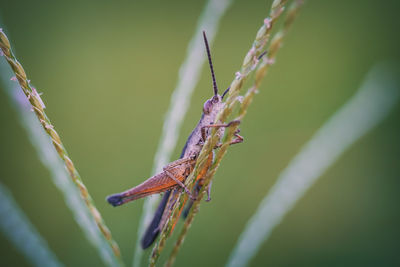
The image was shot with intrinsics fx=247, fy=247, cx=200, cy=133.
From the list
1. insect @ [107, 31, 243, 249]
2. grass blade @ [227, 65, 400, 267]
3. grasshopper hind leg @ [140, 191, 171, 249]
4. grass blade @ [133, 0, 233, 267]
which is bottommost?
grass blade @ [227, 65, 400, 267]

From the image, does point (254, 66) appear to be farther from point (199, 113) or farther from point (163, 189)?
point (199, 113)

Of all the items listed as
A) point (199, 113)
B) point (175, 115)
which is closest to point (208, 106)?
point (175, 115)

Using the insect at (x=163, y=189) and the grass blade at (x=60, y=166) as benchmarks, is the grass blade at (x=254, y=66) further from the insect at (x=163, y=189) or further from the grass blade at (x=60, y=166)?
the insect at (x=163, y=189)

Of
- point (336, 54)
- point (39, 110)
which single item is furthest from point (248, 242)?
point (336, 54)

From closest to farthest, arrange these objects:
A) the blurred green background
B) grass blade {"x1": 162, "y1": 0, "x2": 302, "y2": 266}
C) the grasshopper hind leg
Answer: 1. grass blade {"x1": 162, "y1": 0, "x2": 302, "y2": 266}
2. the grasshopper hind leg
3. the blurred green background

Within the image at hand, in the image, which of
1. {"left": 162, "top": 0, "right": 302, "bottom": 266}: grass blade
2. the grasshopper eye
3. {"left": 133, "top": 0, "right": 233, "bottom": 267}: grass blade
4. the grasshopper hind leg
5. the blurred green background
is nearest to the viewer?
{"left": 162, "top": 0, "right": 302, "bottom": 266}: grass blade

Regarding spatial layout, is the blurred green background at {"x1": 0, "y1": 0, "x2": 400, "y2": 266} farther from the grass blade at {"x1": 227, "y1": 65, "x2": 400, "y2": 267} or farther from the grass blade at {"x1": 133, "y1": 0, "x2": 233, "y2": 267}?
the grass blade at {"x1": 133, "y1": 0, "x2": 233, "y2": 267}

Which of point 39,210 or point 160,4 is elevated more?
point 160,4

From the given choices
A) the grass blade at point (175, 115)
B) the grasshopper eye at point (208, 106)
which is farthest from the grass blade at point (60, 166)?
the grasshopper eye at point (208, 106)

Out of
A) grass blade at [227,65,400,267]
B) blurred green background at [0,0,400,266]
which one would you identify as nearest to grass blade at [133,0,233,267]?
grass blade at [227,65,400,267]

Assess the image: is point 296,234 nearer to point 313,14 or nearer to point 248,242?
point 248,242
